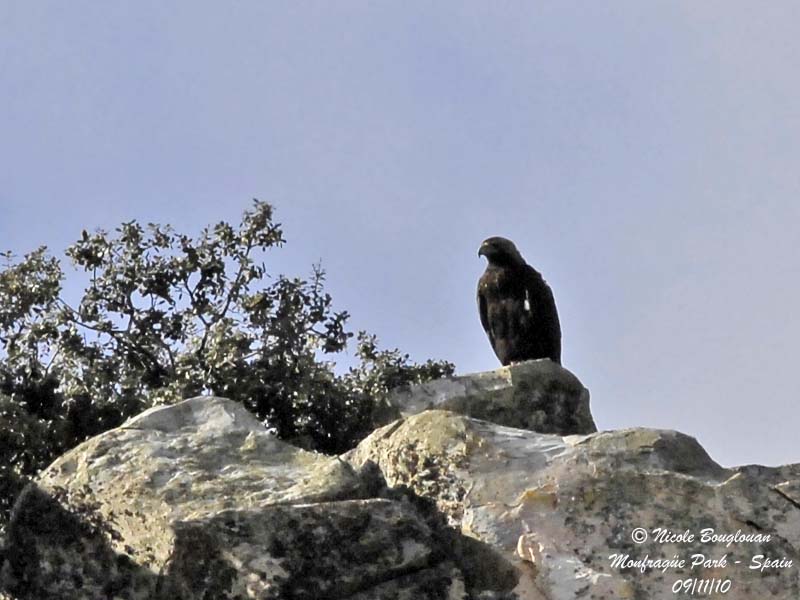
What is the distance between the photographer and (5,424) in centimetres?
1036

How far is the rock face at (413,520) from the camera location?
7.41 metres

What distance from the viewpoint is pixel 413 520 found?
25.0 ft

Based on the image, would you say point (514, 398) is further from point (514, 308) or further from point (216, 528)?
point (216, 528)

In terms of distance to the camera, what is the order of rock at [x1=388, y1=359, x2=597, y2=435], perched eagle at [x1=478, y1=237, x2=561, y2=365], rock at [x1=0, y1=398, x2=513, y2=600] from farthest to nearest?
perched eagle at [x1=478, y1=237, x2=561, y2=365], rock at [x1=388, y1=359, x2=597, y2=435], rock at [x1=0, y1=398, x2=513, y2=600]

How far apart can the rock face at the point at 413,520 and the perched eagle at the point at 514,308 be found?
6.60 metres

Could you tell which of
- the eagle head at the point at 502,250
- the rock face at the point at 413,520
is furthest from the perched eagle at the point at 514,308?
the rock face at the point at 413,520

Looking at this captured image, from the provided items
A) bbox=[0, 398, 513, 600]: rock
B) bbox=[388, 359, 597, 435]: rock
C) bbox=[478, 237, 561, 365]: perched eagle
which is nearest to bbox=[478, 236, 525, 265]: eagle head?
bbox=[478, 237, 561, 365]: perched eagle

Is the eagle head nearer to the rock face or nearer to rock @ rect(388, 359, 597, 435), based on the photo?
rock @ rect(388, 359, 597, 435)

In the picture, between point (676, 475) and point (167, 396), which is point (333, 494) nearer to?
point (676, 475)

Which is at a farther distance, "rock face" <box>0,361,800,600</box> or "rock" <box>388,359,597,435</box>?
"rock" <box>388,359,597,435</box>

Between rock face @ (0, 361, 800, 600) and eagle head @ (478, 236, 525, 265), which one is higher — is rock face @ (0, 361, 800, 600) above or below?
below

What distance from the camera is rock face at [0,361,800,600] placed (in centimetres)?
741

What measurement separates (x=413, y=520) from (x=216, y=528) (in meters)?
0.97

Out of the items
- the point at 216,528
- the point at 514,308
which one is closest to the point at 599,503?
the point at 216,528
